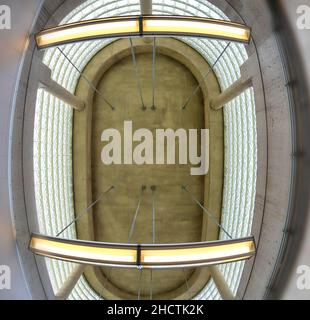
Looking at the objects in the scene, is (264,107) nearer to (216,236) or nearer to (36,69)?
(36,69)

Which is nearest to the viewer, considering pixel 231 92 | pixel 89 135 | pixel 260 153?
pixel 260 153

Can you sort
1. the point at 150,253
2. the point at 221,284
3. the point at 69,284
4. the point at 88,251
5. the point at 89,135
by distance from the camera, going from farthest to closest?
the point at 89,135, the point at 221,284, the point at 69,284, the point at 88,251, the point at 150,253

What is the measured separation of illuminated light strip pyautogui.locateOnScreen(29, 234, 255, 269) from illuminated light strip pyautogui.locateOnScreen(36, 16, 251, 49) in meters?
3.70

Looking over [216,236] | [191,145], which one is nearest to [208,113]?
[191,145]

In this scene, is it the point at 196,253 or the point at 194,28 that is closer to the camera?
the point at 196,253

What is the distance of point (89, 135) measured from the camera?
13.2 meters

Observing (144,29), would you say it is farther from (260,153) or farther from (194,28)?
(260,153)

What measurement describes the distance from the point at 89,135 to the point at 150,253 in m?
9.56

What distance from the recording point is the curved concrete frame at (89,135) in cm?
1280

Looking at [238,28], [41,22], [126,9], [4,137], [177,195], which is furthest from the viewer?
[177,195]

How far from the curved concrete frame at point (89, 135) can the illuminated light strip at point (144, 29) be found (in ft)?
25.1

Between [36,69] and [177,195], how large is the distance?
28.2 feet

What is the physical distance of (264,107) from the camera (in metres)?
7.08

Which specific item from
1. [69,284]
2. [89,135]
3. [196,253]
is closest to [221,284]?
[69,284]
